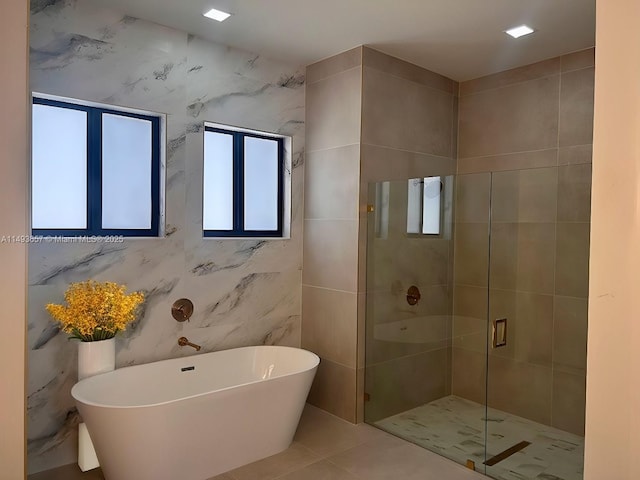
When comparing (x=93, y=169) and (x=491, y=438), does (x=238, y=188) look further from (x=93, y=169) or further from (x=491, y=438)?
(x=491, y=438)

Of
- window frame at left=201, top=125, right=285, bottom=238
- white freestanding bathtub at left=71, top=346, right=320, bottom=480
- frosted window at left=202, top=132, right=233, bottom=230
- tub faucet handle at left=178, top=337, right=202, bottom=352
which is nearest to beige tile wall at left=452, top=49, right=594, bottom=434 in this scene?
white freestanding bathtub at left=71, top=346, right=320, bottom=480

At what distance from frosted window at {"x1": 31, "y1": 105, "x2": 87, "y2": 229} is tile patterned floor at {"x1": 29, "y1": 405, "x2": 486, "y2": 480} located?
153cm

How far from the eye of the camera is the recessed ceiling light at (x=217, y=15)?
295 cm

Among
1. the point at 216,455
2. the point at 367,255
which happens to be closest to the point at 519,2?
the point at 367,255

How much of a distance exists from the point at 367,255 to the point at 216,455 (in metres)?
1.73

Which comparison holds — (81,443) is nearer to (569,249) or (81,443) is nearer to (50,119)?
(50,119)

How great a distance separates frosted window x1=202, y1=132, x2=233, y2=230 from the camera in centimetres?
366

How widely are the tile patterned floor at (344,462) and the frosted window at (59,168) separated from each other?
Answer: 1.53m

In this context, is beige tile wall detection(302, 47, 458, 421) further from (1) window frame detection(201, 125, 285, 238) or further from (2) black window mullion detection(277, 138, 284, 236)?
(1) window frame detection(201, 125, 285, 238)

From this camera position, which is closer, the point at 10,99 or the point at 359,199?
the point at 10,99

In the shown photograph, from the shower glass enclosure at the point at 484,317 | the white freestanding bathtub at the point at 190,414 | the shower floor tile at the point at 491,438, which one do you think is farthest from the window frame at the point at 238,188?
the shower floor tile at the point at 491,438

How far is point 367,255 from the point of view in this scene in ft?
12.0

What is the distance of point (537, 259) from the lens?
10.7 ft

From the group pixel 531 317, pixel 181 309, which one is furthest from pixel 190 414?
pixel 531 317
